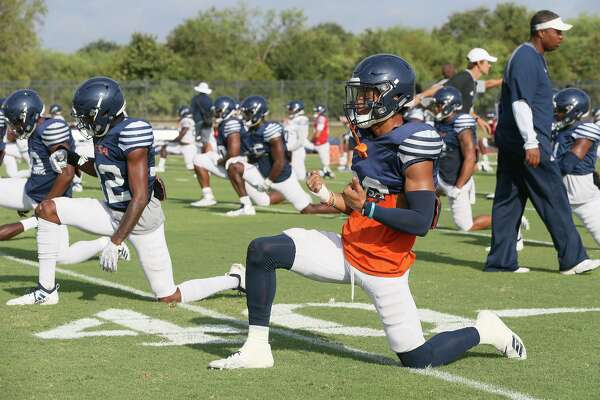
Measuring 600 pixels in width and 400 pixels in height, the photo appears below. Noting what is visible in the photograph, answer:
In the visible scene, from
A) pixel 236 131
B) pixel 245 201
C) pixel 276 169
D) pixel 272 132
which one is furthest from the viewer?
pixel 236 131

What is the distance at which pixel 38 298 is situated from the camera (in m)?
6.82

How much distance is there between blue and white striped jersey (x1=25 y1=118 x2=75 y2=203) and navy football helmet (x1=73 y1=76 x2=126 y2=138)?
68.5 inches

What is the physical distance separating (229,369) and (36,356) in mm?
1085

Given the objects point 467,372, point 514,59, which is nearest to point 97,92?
point 467,372

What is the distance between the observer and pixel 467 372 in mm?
5012

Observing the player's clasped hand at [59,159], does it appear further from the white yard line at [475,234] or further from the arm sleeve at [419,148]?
the white yard line at [475,234]

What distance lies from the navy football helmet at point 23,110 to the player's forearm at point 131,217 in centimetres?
244

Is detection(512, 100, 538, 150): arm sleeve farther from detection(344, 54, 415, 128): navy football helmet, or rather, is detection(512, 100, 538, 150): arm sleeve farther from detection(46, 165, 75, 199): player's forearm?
detection(46, 165, 75, 199): player's forearm

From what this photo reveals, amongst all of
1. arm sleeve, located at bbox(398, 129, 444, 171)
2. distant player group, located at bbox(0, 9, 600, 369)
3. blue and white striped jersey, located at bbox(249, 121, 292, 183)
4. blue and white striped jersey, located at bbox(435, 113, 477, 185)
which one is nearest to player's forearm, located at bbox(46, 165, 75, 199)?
distant player group, located at bbox(0, 9, 600, 369)

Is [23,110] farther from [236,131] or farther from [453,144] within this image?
[236,131]

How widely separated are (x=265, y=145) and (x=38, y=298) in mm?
6907

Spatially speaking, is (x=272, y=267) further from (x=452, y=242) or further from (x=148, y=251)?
(x=452, y=242)

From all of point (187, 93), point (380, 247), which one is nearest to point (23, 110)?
point (380, 247)

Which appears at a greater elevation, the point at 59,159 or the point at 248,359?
the point at 59,159
